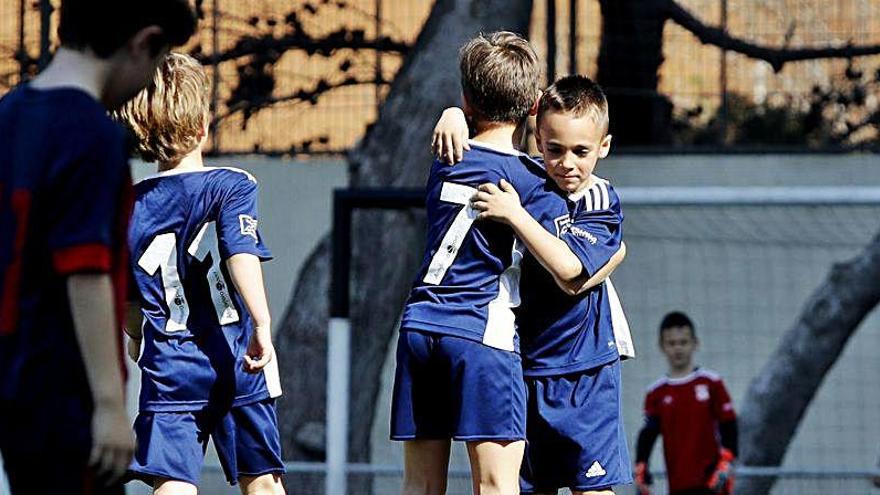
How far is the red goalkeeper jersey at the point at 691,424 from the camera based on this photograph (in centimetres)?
904

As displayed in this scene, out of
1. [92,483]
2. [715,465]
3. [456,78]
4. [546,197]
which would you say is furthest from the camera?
[456,78]

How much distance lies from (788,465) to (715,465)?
2.31 m

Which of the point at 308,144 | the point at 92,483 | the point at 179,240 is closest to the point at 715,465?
the point at 308,144

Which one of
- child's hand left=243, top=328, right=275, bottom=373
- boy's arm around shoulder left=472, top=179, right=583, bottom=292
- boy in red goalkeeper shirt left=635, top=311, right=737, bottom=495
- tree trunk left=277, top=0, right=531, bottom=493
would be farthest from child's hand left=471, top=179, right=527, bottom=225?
tree trunk left=277, top=0, right=531, bottom=493

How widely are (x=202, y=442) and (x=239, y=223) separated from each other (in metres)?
0.68

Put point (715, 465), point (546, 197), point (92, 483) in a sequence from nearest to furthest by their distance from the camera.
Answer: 1. point (92, 483)
2. point (546, 197)
3. point (715, 465)

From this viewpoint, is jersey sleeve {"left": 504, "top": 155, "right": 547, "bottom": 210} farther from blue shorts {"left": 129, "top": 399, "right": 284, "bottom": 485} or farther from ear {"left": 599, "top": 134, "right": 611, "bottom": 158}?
blue shorts {"left": 129, "top": 399, "right": 284, "bottom": 485}

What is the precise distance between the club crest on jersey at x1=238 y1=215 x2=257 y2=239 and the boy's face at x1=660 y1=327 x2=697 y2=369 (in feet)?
15.2

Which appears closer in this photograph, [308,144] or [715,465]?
[715,465]

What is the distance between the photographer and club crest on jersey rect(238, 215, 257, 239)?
16.4ft

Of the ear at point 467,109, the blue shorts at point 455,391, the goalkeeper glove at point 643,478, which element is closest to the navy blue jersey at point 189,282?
the blue shorts at point 455,391

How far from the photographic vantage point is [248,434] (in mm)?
5070

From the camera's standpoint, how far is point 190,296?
5012 millimetres

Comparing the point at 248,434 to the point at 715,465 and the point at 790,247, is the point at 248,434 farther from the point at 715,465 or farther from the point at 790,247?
the point at 790,247
